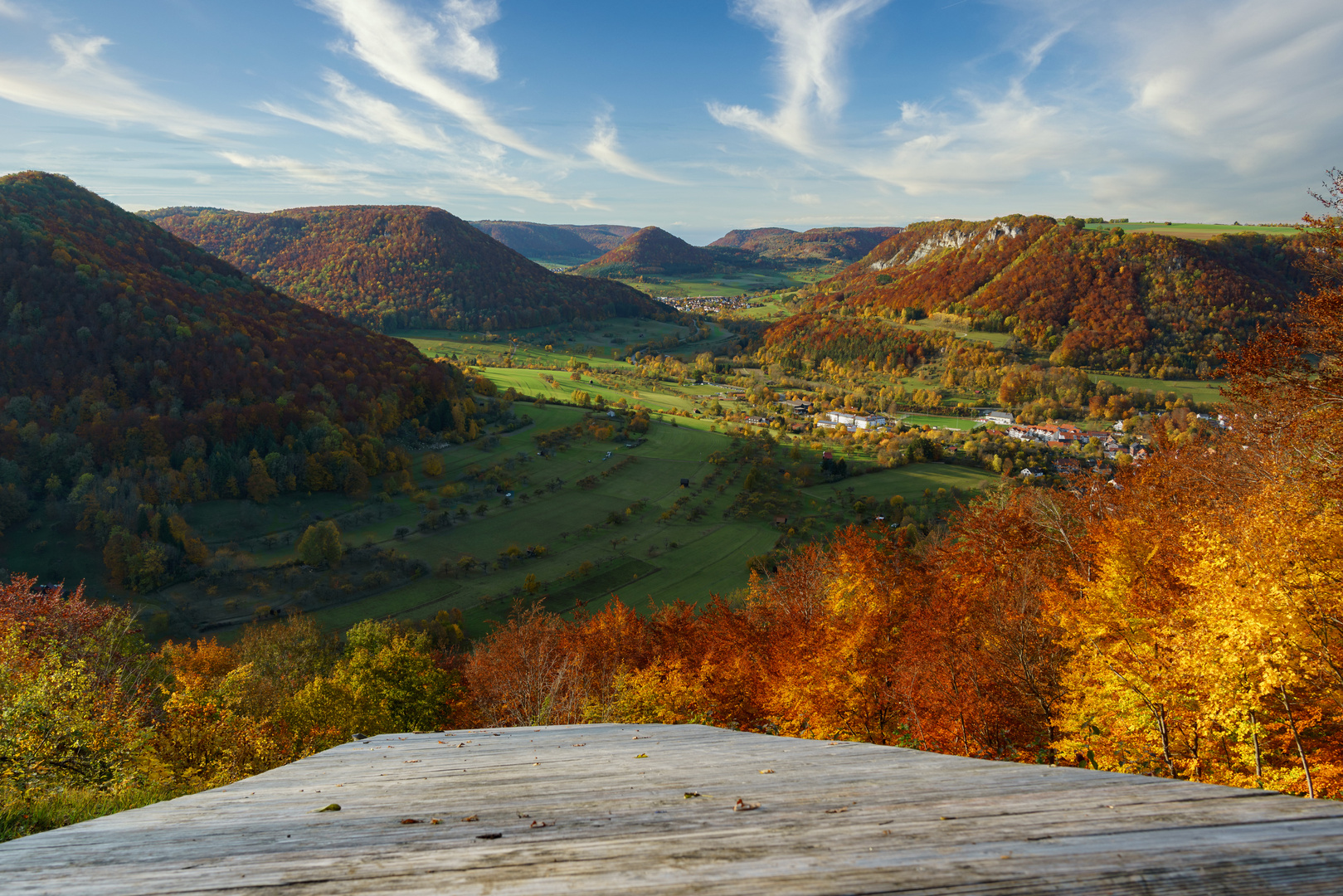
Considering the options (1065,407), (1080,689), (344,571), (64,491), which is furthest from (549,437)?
(1065,407)

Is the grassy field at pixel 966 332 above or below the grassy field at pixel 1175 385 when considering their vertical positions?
above

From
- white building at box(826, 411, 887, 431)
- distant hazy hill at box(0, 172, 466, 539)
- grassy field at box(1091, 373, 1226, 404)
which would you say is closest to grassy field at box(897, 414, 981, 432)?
white building at box(826, 411, 887, 431)

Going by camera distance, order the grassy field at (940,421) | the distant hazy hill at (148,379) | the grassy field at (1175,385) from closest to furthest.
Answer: the distant hazy hill at (148,379), the grassy field at (940,421), the grassy field at (1175,385)

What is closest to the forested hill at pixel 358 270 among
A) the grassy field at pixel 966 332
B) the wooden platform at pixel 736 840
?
the grassy field at pixel 966 332

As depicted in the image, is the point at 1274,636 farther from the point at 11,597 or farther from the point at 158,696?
the point at 158,696

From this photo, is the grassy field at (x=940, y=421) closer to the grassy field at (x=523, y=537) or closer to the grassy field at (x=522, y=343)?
the grassy field at (x=523, y=537)

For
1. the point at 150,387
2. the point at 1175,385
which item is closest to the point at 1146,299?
the point at 1175,385

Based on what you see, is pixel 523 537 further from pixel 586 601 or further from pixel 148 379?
pixel 148 379

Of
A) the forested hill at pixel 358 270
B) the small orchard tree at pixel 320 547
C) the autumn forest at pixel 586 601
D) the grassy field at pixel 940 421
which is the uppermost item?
the forested hill at pixel 358 270
